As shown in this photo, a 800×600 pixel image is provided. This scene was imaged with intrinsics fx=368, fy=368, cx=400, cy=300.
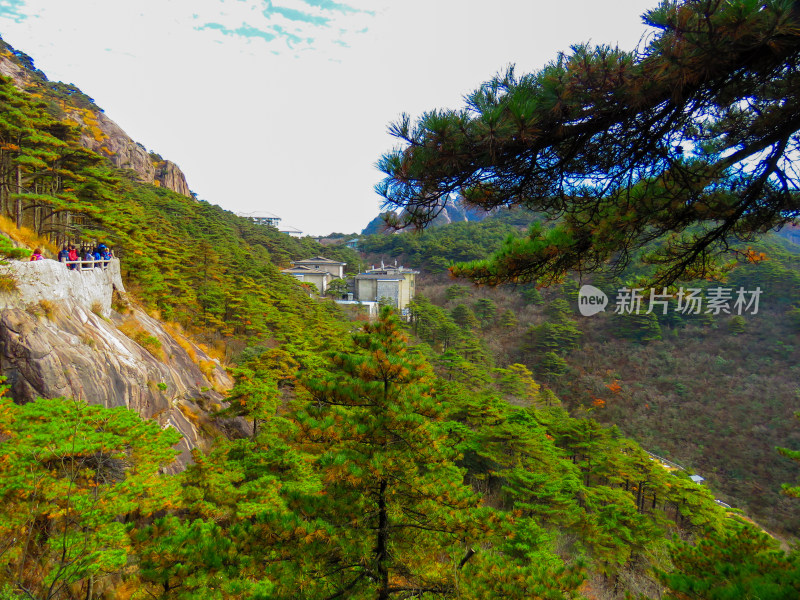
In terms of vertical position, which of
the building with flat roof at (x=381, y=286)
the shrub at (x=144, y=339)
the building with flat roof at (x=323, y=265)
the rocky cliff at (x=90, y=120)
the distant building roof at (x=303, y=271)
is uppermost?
the rocky cliff at (x=90, y=120)

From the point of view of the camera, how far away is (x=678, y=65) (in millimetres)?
1884

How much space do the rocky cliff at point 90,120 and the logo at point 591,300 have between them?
146ft

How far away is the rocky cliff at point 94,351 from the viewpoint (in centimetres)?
684

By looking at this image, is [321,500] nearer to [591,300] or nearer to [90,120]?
[591,300]

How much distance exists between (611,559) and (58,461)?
1198cm

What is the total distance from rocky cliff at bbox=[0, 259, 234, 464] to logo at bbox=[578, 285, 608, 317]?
1153 inches

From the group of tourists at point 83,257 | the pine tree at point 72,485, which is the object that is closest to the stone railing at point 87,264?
the group of tourists at point 83,257

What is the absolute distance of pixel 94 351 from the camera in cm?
804

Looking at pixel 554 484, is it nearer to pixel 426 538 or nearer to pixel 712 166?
pixel 426 538

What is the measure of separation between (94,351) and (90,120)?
42138 millimetres

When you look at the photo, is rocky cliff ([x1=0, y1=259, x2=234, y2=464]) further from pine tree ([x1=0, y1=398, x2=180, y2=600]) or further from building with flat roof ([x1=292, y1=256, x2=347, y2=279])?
building with flat roof ([x1=292, y1=256, x2=347, y2=279])

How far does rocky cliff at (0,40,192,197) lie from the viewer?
33.7m

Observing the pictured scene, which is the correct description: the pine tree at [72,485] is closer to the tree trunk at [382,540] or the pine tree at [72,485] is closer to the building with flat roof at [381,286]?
the tree trunk at [382,540]

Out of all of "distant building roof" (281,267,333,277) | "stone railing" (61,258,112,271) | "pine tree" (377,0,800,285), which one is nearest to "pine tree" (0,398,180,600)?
"pine tree" (377,0,800,285)
